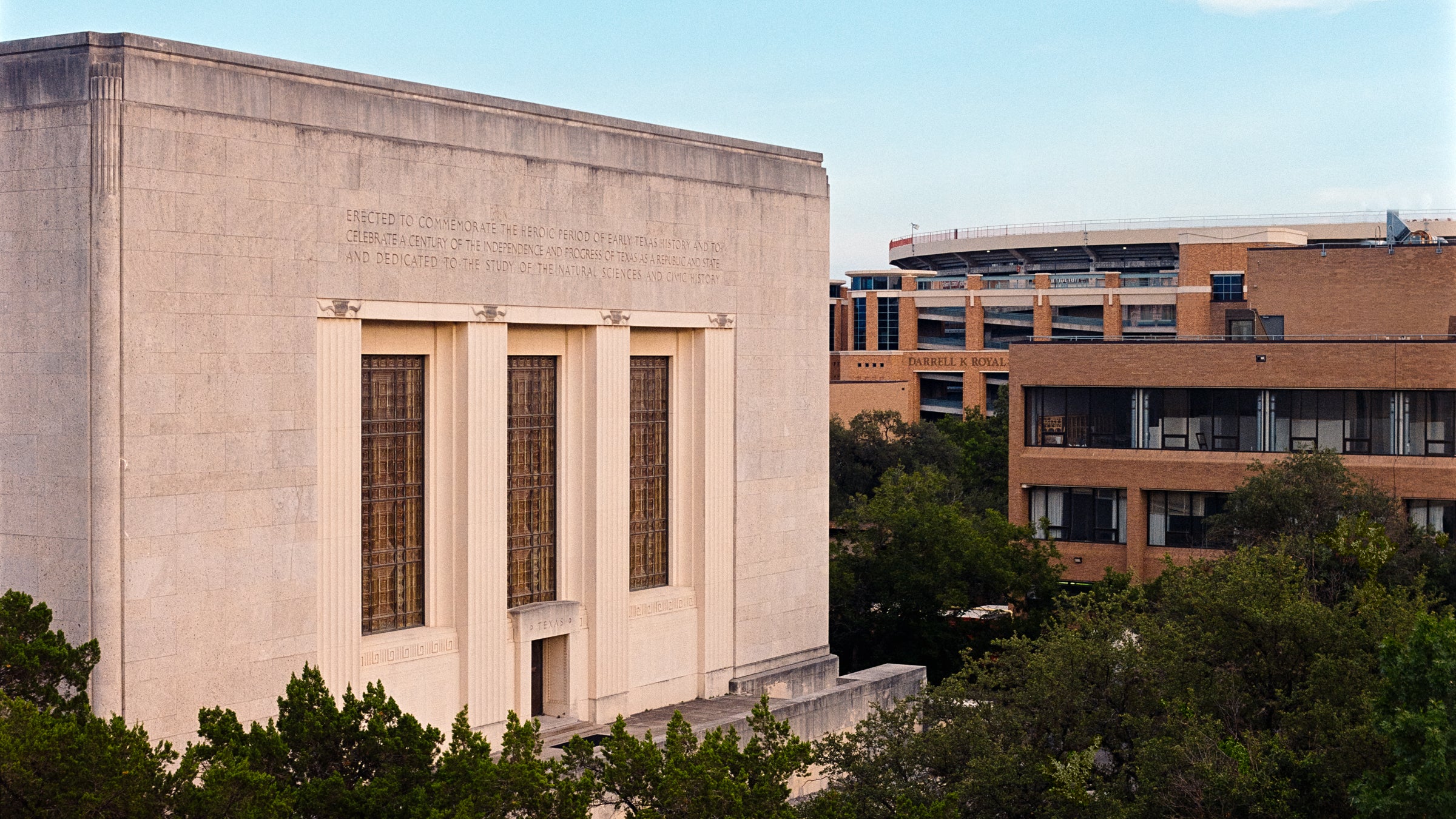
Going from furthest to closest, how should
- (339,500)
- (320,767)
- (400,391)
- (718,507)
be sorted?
(718,507)
(400,391)
(339,500)
(320,767)

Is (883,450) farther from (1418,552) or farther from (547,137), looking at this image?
(547,137)

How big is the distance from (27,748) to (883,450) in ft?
230

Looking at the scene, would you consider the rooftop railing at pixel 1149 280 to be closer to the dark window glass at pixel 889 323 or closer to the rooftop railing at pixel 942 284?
the rooftop railing at pixel 942 284

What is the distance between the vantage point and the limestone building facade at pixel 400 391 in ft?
76.8

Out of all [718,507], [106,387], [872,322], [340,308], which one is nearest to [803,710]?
[718,507]

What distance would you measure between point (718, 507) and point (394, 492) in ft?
27.7

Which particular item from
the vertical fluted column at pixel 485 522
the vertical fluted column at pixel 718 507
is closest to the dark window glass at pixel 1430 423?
the vertical fluted column at pixel 718 507

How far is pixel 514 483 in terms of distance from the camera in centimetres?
3059

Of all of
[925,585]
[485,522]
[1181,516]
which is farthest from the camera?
[1181,516]

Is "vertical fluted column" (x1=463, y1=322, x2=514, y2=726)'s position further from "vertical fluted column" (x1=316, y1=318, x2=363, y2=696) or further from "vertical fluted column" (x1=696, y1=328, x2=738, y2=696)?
"vertical fluted column" (x1=696, y1=328, x2=738, y2=696)

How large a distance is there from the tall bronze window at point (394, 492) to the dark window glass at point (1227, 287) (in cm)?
8519

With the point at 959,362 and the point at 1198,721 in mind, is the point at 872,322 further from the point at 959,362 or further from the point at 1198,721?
the point at 1198,721

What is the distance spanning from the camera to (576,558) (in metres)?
31.6

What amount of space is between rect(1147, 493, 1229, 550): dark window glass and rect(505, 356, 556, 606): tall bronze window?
29432 millimetres
